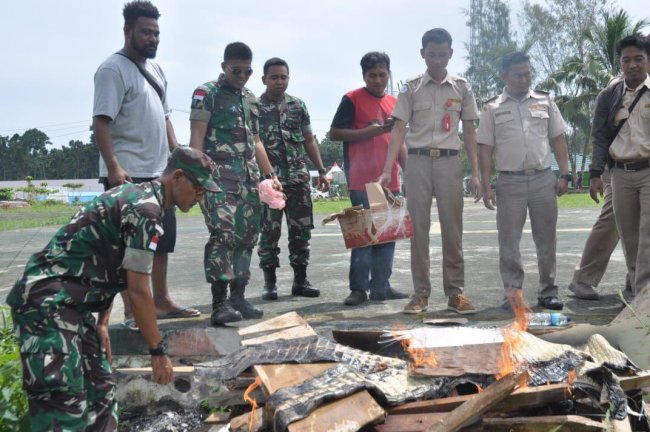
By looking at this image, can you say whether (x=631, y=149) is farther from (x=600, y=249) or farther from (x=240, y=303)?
(x=240, y=303)

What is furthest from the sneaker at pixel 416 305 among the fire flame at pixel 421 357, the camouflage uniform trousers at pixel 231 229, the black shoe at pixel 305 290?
the fire flame at pixel 421 357

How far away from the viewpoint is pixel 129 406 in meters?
3.69

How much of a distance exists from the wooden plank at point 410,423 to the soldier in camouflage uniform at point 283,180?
3.43 m

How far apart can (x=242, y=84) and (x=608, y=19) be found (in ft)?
88.9

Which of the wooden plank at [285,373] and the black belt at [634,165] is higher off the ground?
the black belt at [634,165]

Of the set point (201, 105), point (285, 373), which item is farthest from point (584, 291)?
point (201, 105)

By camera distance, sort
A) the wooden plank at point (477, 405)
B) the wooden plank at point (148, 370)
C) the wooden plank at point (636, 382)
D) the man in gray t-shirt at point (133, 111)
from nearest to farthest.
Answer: the wooden plank at point (477, 405) < the wooden plank at point (636, 382) < the wooden plank at point (148, 370) < the man in gray t-shirt at point (133, 111)

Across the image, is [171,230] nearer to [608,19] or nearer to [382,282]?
[382,282]

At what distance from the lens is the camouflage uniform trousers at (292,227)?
616cm

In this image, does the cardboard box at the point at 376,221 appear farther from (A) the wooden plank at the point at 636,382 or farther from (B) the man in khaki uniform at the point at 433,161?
(A) the wooden plank at the point at 636,382

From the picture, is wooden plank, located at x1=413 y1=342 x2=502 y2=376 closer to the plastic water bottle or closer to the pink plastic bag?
the plastic water bottle

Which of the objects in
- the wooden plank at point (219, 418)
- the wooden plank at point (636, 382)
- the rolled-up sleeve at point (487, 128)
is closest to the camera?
the wooden plank at point (636, 382)

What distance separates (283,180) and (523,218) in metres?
2.34

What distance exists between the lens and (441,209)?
5.52 meters
